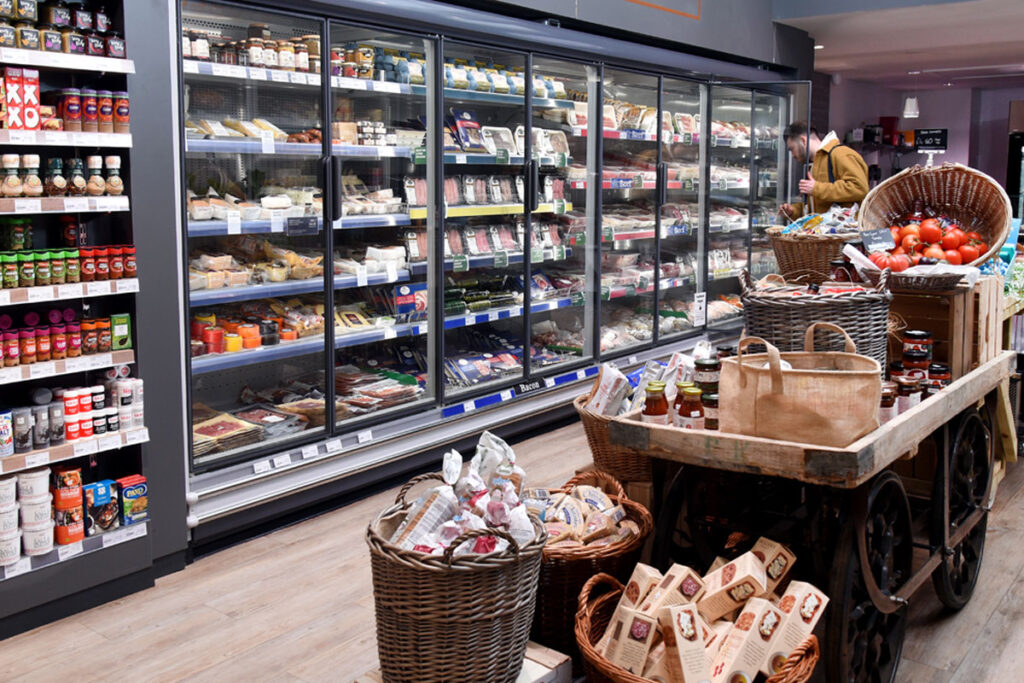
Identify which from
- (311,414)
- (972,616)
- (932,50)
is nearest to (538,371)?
(311,414)

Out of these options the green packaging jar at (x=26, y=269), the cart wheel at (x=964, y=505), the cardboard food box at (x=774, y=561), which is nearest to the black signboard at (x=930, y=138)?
the cart wheel at (x=964, y=505)

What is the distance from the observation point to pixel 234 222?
3.85m

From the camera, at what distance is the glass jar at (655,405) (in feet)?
8.62

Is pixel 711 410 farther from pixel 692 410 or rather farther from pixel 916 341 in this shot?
pixel 916 341

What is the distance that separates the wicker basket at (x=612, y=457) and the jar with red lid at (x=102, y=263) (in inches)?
67.8

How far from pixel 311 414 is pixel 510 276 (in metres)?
1.70

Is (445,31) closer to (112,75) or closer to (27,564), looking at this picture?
(112,75)

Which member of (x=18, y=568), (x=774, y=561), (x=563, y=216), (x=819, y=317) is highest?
(x=563, y=216)

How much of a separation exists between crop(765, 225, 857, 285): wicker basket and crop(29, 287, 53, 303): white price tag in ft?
8.79

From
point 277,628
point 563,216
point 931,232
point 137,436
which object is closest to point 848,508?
point 931,232

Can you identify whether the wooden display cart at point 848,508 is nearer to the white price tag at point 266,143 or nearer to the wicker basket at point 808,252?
the wicker basket at point 808,252

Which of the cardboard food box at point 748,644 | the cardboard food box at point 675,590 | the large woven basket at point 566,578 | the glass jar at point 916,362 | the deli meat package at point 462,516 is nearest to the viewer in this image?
the deli meat package at point 462,516

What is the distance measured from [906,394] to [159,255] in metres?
2.58

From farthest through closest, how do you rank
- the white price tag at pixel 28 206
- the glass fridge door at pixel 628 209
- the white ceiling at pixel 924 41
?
the white ceiling at pixel 924 41 < the glass fridge door at pixel 628 209 < the white price tag at pixel 28 206
